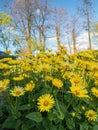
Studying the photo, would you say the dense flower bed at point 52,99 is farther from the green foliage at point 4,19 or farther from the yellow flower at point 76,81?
the green foliage at point 4,19

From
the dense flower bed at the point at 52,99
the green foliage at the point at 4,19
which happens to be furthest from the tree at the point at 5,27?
the dense flower bed at the point at 52,99

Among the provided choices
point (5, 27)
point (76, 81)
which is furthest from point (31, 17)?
point (76, 81)

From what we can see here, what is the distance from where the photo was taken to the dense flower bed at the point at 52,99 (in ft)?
8.16

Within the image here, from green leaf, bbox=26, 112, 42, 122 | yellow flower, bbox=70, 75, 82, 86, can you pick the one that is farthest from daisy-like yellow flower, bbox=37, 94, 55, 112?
yellow flower, bbox=70, 75, 82, 86

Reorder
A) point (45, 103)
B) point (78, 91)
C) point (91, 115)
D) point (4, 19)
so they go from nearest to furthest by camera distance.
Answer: point (45, 103) < point (78, 91) < point (91, 115) < point (4, 19)

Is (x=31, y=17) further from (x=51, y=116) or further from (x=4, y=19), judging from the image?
(x=51, y=116)

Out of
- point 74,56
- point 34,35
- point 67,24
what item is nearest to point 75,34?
point 67,24

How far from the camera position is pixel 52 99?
240 centimetres

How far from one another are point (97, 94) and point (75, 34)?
32425 mm

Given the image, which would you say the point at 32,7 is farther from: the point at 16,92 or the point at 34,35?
the point at 16,92

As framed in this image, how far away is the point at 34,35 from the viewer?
99.7ft

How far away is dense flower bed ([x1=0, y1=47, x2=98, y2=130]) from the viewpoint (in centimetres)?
249

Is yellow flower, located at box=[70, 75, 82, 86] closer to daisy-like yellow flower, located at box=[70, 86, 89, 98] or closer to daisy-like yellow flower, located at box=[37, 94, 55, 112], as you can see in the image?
daisy-like yellow flower, located at box=[70, 86, 89, 98]

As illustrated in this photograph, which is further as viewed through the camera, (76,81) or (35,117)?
(76,81)
